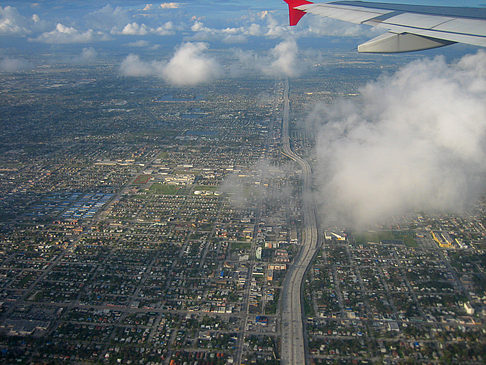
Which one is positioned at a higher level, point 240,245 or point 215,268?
point 240,245

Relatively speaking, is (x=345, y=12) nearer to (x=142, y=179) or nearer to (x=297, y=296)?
(x=297, y=296)

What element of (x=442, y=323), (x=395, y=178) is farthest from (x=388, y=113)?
(x=442, y=323)

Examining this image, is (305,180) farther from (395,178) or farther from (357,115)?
(357,115)

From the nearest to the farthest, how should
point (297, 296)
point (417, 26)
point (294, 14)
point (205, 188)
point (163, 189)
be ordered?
point (417, 26) → point (294, 14) → point (297, 296) → point (163, 189) → point (205, 188)

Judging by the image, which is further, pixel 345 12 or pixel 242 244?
pixel 242 244

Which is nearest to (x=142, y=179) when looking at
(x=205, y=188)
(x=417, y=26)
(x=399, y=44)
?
(x=205, y=188)
